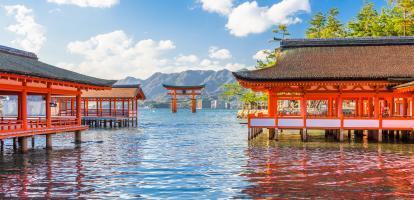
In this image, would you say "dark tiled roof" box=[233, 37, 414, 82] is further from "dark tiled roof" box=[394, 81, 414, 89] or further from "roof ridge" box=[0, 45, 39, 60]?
"roof ridge" box=[0, 45, 39, 60]

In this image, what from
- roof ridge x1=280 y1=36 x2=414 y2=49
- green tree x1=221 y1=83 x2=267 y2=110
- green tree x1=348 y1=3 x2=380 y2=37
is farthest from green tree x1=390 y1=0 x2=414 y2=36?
green tree x1=221 y1=83 x2=267 y2=110

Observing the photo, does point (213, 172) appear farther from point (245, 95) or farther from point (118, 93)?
point (245, 95)

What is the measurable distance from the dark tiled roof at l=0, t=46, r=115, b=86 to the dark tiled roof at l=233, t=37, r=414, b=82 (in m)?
11.0

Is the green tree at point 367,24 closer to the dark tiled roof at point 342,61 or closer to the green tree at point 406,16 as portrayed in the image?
the green tree at point 406,16

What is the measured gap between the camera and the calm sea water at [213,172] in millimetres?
15898

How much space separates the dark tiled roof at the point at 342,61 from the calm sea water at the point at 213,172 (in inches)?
196

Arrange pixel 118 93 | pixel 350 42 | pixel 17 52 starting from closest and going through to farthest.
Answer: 1. pixel 17 52
2. pixel 350 42
3. pixel 118 93

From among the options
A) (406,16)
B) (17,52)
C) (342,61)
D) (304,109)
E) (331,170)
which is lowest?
(331,170)

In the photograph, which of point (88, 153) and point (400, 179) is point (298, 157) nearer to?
point (400, 179)

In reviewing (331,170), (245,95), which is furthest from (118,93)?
(331,170)

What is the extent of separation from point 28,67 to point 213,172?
14016mm

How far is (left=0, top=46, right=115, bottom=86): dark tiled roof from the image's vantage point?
24.6 meters

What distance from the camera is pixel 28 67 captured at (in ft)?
90.8

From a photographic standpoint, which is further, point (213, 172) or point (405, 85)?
point (405, 85)
